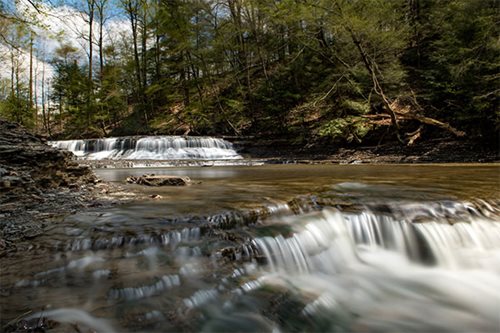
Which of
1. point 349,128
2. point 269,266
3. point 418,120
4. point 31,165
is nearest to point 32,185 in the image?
point 31,165

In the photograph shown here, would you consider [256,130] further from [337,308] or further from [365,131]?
[337,308]

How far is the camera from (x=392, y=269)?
11.1 ft

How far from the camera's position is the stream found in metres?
2.09

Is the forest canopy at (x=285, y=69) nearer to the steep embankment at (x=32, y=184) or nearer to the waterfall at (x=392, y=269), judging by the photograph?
the steep embankment at (x=32, y=184)

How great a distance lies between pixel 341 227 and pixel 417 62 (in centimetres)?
1686

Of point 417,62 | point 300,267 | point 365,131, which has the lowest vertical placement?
point 300,267

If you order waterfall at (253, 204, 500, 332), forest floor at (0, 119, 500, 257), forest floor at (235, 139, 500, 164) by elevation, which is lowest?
waterfall at (253, 204, 500, 332)

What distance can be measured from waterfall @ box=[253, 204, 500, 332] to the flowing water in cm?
1

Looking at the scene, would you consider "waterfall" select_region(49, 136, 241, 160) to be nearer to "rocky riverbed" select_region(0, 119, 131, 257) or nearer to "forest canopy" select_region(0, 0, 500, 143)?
"forest canopy" select_region(0, 0, 500, 143)

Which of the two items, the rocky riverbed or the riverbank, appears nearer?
the rocky riverbed

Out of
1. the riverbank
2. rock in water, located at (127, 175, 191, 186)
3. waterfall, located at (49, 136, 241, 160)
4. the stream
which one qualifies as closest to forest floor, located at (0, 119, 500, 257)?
the stream

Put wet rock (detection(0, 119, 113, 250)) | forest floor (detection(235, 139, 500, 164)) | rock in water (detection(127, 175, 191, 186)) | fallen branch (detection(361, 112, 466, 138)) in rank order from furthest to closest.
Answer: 1. fallen branch (detection(361, 112, 466, 138))
2. forest floor (detection(235, 139, 500, 164))
3. rock in water (detection(127, 175, 191, 186))
4. wet rock (detection(0, 119, 113, 250))

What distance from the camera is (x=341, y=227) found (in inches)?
150

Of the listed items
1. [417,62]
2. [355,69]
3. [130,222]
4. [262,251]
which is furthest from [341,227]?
[417,62]
